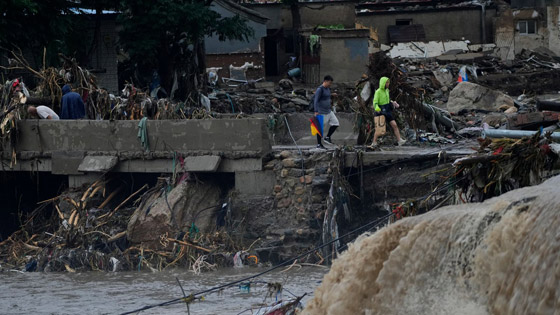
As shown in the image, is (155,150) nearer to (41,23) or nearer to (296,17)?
(41,23)

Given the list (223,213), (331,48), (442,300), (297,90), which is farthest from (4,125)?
(331,48)

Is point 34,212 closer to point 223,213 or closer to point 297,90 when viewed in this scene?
point 223,213

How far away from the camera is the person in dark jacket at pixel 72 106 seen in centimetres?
1708

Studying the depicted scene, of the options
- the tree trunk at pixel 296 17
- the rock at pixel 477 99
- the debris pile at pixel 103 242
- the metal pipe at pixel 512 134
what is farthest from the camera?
the tree trunk at pixel 296 17

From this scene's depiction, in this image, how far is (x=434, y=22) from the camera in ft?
121

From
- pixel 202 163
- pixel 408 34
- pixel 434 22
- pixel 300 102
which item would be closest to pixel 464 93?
pixel 300 102

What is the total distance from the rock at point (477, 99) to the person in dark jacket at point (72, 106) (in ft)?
34.3

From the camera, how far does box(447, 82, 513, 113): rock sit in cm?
2428

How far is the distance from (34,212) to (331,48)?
16674mm

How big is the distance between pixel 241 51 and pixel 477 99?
406 inches

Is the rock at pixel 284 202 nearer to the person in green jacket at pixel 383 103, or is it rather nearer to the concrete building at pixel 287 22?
the person in green jacket at pixel 383 103

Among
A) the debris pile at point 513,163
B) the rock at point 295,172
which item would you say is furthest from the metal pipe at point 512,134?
the rock at point 295,172

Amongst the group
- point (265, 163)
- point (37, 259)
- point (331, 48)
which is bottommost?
point (37, 259)

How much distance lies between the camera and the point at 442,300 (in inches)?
310
